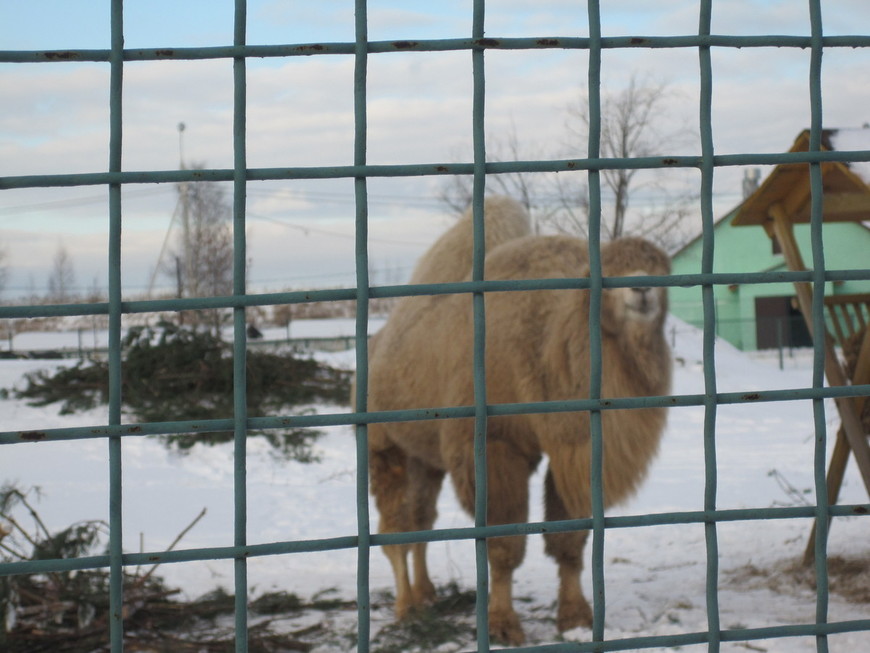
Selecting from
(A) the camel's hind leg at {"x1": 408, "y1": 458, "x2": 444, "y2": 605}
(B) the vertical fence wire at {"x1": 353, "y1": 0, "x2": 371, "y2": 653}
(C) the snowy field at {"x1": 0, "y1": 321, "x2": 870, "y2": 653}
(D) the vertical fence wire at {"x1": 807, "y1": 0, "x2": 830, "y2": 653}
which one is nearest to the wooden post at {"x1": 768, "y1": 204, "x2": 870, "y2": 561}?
(C) the snowy field at {"x1": 0, "y1": 321, "x2": 870, "y2": 653}

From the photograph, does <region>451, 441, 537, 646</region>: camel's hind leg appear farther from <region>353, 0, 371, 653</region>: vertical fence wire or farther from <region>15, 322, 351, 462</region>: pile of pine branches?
<region>15, 322, 351, 462</region>: pile of pine branches

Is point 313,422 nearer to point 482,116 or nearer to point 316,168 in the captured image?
point 316,168

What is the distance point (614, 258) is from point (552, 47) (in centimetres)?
361

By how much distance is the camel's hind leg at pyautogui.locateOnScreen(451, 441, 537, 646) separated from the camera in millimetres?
5523

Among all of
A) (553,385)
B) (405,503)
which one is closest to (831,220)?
(553,385)

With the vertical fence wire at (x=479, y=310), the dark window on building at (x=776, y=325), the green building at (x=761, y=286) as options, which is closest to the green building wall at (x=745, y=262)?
the green building at (x=761, y=286)

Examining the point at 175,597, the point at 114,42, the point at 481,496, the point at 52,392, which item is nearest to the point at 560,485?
the point at 175,597

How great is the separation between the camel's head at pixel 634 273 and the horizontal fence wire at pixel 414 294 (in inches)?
130

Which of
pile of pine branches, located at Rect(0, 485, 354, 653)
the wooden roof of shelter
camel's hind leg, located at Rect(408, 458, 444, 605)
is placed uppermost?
the wooden roof of shelter

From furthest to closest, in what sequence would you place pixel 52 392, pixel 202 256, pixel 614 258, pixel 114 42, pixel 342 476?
pixel 202 256, pixel 52 392, pixel 342 476, pixel 614 258, pixel 114 42

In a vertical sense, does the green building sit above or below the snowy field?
above

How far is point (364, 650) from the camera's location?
1841 millimetres

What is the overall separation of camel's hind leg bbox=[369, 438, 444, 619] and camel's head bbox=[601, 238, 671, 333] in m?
1.95

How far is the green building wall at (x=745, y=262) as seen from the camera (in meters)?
29.1
